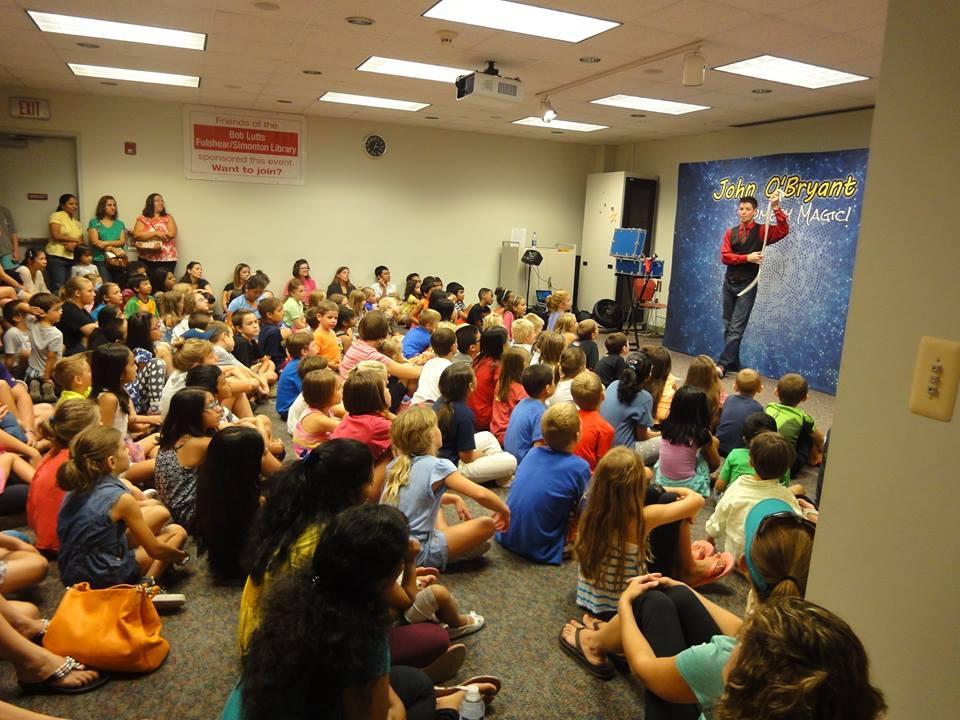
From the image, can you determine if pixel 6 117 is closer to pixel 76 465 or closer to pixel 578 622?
pixel 76 465

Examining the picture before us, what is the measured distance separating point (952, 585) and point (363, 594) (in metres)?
1.14

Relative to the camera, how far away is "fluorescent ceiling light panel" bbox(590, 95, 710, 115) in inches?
271

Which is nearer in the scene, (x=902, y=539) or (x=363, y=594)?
(x=902, y=539)

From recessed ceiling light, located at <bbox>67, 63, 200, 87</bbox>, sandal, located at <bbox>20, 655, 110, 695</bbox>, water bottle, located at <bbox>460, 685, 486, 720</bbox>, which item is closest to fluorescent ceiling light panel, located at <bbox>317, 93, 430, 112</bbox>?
recessed ceiling light, located at <bbox>67, 63, 200, 87</bbox>

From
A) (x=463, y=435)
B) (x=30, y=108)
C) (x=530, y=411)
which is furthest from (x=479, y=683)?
(x=30, y=108)

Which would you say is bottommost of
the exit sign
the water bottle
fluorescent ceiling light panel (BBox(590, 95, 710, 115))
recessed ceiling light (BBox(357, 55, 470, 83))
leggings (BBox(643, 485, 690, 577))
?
the water bottle

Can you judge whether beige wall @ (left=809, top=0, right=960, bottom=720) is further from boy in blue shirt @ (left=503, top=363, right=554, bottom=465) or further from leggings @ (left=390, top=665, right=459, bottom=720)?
boy in blue shirt @ (left=503, top=363, right=554, bottom=465)

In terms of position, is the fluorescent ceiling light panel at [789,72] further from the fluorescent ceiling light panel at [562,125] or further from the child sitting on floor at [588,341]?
the fluorescent ceiling light panel at [562,125]

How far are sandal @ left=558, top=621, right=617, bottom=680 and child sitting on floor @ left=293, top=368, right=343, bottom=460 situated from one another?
1.71 metres

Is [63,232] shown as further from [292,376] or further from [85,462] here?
[85,462]

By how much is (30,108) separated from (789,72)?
26.6ft

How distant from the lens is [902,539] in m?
1.33

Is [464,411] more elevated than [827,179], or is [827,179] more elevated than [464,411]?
[827,179]

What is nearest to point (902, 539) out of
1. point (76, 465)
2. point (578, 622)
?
point (578, 622)
